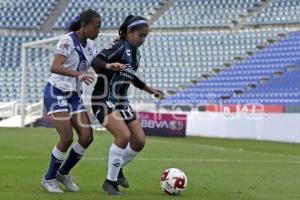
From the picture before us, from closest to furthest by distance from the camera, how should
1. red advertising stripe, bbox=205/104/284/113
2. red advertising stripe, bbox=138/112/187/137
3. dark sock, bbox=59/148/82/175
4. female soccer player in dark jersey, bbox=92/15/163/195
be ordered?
female soccer player in dark jersey, bbox=92/15/163/195, dark sock, bbox=59/148/82/175, red advertising stripe, bbox=138/112/187/137, red advertising stripe, bbox=205/104/284/113

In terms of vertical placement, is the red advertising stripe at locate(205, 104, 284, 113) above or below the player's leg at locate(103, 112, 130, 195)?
below

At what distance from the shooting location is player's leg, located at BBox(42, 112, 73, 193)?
26.5 feet

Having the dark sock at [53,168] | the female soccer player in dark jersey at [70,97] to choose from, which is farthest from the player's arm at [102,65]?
the dark sock at [53,168]

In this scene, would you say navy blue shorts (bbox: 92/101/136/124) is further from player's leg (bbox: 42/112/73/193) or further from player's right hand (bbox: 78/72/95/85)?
player's right hand (bbox: 78/72/95/85)

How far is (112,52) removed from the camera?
8.14 meters

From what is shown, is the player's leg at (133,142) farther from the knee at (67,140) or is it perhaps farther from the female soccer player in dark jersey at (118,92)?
the knee at (67,140)

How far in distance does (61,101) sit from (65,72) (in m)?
0.52

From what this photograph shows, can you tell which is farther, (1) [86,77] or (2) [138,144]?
(2) [138,144]

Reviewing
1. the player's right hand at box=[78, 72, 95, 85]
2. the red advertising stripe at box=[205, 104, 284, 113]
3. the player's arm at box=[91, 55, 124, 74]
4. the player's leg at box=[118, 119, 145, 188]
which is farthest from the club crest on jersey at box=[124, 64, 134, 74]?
the red advertising stripe at box=[205, 104, 284, 113]

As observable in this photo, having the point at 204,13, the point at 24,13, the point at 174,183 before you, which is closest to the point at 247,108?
the point at 204,13

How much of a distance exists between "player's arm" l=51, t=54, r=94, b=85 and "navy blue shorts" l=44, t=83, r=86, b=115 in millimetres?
435

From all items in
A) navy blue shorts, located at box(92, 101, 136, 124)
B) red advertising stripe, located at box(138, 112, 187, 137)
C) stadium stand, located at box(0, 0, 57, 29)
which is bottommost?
red advertising stripe, located at box(138, 112, 187, 137)

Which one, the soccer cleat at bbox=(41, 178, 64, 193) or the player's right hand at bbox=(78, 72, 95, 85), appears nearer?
the player's right hand at bbox=(78, 72, 95, 85)

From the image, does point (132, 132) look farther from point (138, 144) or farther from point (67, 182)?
point (67, 182)
